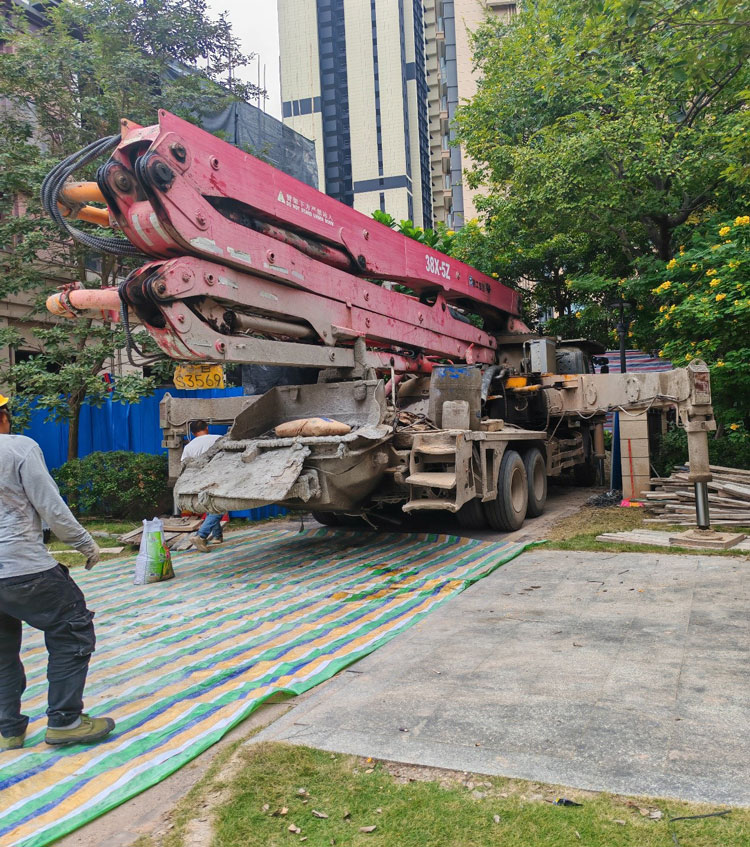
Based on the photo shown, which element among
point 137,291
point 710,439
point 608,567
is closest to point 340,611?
point 608,567

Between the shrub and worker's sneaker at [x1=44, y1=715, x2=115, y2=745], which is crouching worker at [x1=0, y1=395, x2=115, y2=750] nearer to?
worker's sneaker at [x1=44, y1=715, x2=115, y2=745]

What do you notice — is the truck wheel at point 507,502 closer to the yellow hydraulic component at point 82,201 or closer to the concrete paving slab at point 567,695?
the concrete paving slab at point 567,695

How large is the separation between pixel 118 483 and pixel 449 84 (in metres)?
38.7

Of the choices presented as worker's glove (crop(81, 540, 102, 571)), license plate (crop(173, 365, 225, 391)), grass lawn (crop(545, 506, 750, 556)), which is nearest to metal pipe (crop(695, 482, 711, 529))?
grass lawn (crop(545, 506, 750, 556))

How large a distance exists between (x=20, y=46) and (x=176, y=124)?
760cm

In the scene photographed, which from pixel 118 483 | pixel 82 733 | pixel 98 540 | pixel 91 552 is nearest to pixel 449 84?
pixel 118 483

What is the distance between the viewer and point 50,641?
3.52 m

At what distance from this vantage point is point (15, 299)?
1495cm

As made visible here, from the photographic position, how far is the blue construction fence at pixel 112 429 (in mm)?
12180

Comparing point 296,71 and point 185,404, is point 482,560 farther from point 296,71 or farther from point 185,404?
point 296,71

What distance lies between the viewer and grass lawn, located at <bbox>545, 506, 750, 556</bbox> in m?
7.85

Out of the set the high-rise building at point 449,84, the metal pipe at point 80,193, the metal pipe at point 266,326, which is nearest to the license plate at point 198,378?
the metal pipe at point 266,326

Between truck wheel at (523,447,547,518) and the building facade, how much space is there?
155ft

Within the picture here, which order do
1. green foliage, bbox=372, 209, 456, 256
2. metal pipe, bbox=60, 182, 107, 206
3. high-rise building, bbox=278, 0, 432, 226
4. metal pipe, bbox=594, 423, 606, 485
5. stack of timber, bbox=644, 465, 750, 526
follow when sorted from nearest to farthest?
metal pipe, bbox=60, 182, 107, 206 → stack of timber, bbox=644, 465, 750, 526 → metal pipe, bbox=594, 423, 606, 485 → green foliage, bbox=372, 209, 456, 256 → high-rise building, bbox=278, 0, 432, 226
